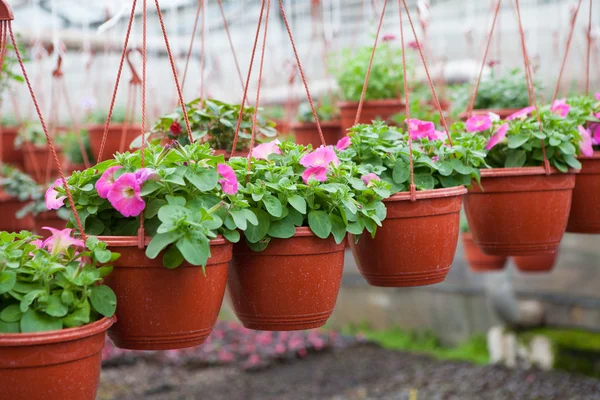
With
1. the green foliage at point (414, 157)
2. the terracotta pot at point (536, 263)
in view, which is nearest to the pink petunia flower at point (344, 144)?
the green foliage at point (414, 157)

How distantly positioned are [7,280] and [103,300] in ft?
0.45

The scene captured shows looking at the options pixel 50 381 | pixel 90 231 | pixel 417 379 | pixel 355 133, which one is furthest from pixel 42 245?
pixel 417 379

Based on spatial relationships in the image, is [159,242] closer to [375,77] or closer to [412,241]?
[412,241]

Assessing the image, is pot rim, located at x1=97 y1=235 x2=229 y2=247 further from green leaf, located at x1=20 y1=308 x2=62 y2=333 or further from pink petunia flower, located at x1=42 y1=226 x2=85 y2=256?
green leaf, located at x1=20 y1=308 x2=62 y2=333

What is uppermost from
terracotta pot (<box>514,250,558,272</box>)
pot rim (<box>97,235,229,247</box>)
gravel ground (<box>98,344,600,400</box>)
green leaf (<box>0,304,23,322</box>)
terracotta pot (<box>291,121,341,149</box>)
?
pot rim (<box>97,235,229,247</box>)

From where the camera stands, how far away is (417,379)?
17.4 ft

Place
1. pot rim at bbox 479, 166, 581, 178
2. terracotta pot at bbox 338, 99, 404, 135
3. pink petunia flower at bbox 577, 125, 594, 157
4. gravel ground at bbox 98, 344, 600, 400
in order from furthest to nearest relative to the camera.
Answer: gravel ground at bbox 98, 344, 600, 400 → terracotta pot at bbox 338, 99, 404, 135 → pink petunia flower at bbox 577, 125, 594, 157 → pot rim at bbox 479, 166, 581, 178

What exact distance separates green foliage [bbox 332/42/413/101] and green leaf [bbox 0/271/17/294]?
1.81 m

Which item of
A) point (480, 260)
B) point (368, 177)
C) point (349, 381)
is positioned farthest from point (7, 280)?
point (349, 381)

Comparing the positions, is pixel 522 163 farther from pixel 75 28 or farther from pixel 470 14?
pixel 75 28

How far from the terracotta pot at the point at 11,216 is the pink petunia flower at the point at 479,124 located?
6.21ft

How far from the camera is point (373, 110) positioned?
8.71 feet

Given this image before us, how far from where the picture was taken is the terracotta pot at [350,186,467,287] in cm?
148

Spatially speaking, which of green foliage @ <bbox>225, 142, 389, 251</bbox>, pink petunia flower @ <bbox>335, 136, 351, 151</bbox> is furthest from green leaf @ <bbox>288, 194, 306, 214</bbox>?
pink petunia flower @ <bbox>335, 136, 351, 151</bbox>
